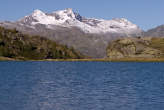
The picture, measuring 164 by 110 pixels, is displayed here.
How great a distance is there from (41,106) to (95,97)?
13.6m

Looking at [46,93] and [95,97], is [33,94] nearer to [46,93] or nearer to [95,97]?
[46,93]

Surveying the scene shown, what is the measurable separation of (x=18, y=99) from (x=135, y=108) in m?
21.1

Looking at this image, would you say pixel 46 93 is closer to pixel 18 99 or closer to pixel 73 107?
pixel 18 99

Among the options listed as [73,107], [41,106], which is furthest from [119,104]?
[41,106]

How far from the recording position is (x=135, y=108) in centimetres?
5331

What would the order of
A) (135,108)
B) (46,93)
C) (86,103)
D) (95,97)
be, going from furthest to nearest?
(46,93)
(95,97)
(86,103)
(135,108)

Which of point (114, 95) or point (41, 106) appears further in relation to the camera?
point (114, 95)

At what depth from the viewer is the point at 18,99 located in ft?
199

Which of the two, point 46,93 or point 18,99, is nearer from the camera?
point 18,99

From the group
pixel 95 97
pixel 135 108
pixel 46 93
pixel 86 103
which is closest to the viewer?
pixel 135 108

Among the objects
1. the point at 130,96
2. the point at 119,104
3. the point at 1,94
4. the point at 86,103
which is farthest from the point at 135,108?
the point at 1,94

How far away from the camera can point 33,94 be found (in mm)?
67875

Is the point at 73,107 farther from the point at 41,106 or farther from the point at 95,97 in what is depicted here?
the point at 95,97

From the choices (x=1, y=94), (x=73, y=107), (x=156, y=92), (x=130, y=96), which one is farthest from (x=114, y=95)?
(x=1, y=94)
